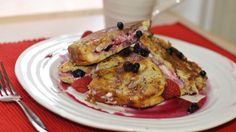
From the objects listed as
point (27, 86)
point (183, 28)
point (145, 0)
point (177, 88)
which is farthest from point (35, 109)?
point (183, 28)

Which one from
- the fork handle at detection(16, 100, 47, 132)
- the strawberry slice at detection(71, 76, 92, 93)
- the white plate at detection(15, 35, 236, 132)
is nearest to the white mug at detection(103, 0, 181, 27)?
the white plate at detection(15, 35, 236, 132)

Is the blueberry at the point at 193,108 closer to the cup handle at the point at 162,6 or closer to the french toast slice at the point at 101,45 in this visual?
the french toast slice at the point at 101,45

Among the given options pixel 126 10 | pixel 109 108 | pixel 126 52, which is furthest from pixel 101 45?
pixel 126 10

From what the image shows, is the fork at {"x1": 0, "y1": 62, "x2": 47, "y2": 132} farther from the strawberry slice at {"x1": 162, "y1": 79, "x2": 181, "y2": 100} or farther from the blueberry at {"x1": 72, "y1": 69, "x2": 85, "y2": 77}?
the strawberry slice at {"x1": 162, "y1": 79, "x2": 181, "y2": 100}

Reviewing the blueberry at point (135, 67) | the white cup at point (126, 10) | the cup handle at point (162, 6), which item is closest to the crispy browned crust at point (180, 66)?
the blueberry at point (135, 67)

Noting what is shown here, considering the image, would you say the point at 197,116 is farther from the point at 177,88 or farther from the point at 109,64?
the point at 109,64

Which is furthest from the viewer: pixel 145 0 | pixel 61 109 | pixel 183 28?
pixel 183 28
